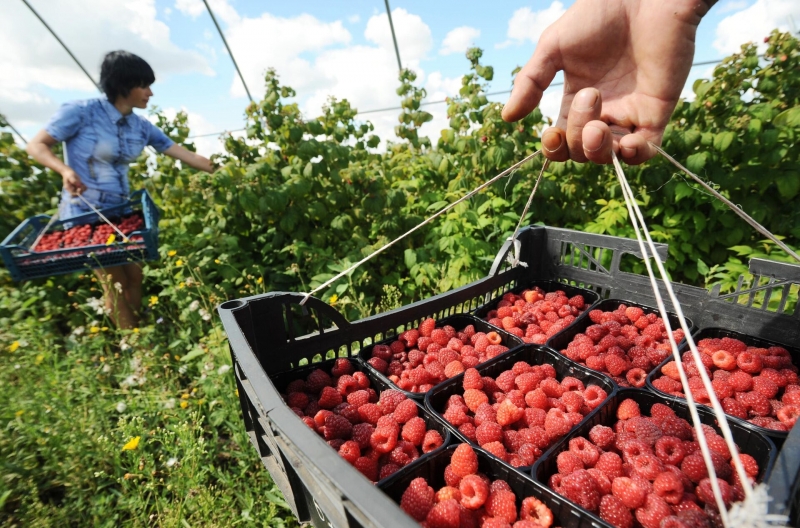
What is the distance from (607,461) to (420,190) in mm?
2783

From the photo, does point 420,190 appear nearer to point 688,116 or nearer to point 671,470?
point 688,116

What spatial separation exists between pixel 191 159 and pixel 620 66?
3081 mm

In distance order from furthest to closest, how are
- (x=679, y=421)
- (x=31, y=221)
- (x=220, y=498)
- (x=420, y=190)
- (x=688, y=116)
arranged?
(x=420, y=190) < (x=31, y=221) < (x=688, y=116) < (x=220, y=498) < (x=679, y=421)

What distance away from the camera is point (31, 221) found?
10.2ft

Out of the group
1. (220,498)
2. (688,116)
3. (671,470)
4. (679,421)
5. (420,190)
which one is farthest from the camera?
(420,190)

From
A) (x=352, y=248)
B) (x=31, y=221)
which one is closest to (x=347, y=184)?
(x=352, y=248)

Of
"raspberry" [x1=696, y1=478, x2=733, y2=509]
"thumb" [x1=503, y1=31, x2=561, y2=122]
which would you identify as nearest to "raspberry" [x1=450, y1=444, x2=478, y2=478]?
"raspberry" [x1=696, y1=478, x2=733, y2=509]

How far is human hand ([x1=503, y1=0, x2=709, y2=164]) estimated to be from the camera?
1.26 meters

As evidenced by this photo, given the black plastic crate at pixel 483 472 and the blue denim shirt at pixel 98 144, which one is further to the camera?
the blue denim shirt at pixel 98 144

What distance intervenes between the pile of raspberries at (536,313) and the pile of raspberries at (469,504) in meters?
0.72

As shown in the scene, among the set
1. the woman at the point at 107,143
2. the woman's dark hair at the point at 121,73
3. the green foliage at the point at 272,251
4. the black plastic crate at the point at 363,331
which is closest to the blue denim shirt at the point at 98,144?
the woman at the point at 107,143

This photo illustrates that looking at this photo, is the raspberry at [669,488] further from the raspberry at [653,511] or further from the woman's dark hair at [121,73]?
the woman's dark hair at [121,73]

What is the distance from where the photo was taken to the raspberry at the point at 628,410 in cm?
131

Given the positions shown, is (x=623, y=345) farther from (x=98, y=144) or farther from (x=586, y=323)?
(x=98, y=144)
